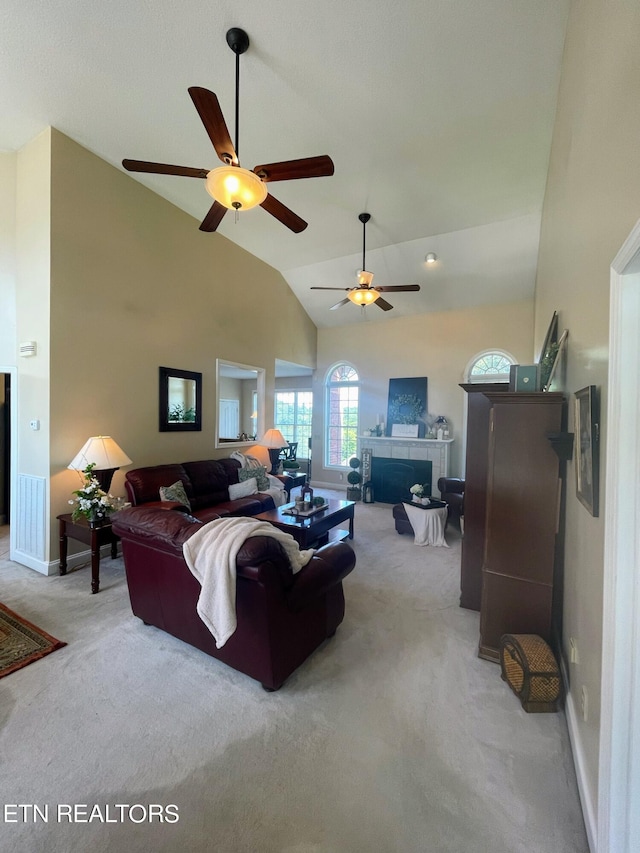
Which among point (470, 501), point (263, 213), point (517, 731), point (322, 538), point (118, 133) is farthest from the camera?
point (263, 213)

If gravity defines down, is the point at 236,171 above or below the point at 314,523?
above

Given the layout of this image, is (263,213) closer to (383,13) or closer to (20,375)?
(383,13)

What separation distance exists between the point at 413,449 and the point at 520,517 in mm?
4405

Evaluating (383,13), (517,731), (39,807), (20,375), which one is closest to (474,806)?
(517,731)

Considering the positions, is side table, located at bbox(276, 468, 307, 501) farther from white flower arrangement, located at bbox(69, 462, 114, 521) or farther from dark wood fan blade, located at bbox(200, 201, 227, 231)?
dark wood fan blade, located at bbox(200, 201, 227, 231)

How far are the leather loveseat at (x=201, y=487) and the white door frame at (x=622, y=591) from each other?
336 centimetres

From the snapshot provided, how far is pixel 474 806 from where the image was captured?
1441 millimetres

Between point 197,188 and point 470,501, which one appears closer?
point 470,501

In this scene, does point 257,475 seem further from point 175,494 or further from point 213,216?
point 213,216

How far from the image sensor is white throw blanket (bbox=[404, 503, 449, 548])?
4414 mm

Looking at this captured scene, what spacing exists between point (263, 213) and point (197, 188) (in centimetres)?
90

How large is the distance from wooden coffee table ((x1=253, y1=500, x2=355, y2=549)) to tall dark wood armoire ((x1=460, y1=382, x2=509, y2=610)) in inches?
56.1

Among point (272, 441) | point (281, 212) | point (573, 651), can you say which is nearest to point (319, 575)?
point (573, 651)

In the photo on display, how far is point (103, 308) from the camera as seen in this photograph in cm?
391
